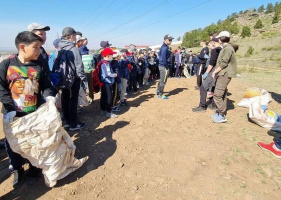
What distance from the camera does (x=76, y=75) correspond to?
135 inches

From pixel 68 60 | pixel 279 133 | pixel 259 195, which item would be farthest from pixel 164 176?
pixel 279 133

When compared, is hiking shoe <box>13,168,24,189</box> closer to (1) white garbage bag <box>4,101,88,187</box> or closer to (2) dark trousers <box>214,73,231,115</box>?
(1) white garbage bag <box>4,101,88,187</box>

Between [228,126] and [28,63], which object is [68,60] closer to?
[28,63]

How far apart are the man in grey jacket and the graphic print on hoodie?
113 centimetres

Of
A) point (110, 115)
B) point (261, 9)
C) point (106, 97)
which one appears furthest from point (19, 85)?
point (261, 9)

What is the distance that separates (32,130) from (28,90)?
18.5 inches

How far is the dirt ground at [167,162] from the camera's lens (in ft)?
7.57

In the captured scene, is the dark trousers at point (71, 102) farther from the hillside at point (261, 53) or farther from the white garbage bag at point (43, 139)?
the hillside at point (261, 53)

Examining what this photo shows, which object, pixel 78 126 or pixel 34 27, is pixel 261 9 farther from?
pixel 34 27

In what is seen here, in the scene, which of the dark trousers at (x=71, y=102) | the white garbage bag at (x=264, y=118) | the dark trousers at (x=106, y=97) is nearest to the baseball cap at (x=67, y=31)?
the dark trousers at (x=71, y=102)

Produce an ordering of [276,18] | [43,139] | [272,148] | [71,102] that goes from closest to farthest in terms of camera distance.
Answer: [43,139], [272,148], [71,102], [276,18]

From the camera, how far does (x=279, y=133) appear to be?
3820 mm

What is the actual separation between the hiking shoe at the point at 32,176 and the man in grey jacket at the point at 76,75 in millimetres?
1328

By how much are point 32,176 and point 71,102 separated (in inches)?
58.5
